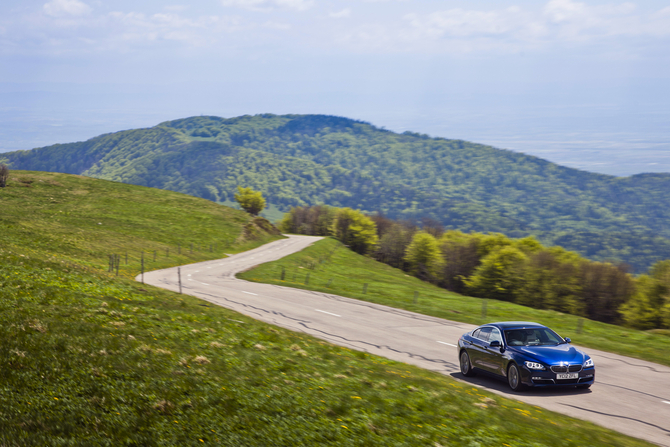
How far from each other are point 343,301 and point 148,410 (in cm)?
2241

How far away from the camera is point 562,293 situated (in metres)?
52.1

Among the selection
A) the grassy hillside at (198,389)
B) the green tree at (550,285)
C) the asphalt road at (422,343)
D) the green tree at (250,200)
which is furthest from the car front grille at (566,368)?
the green tree at (250,200)

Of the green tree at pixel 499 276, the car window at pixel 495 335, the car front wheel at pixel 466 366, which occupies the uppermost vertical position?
the car window at pixel 495 335

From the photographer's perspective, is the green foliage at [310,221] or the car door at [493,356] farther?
the green foliage at [310,221]

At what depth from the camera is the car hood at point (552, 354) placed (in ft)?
39.0

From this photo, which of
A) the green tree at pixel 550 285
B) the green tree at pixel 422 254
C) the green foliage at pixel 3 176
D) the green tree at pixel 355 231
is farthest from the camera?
the green tree at pixel 355 231

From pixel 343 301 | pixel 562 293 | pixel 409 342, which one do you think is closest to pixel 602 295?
pixel 562 293

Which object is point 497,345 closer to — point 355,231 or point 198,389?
point 198,389

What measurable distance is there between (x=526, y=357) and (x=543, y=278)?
45.3 meters

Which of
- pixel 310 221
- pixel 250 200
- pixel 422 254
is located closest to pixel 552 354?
pixel 422 254

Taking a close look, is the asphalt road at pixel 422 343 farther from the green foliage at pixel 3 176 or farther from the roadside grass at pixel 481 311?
the green foliage at pixel 3 176

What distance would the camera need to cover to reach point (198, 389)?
7.78 meters

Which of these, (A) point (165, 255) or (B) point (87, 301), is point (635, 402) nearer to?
(B) point (87, 301)

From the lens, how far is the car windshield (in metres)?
12.8
